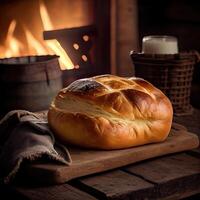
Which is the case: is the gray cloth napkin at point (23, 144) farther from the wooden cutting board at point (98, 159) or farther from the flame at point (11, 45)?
the flame at point (11, 45)

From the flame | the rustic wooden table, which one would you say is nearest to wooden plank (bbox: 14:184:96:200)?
the rustic wooden table

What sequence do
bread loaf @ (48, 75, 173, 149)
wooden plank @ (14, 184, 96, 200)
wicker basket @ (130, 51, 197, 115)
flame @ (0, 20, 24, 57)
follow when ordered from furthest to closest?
1. flame @ (0, 20, 24, 57)
2. wicker basket @ (130, 51, 197, 115)
3. bread loaf @ (48, 75, 173, 149)
4. wooden plank @ (14, 184, 96, 200)

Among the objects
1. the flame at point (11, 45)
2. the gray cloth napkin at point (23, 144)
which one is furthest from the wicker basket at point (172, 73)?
the flame at point (11, 45)

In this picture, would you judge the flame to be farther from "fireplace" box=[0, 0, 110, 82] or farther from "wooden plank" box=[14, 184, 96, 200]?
"wooden plank" box=[14, 184, 96, 200]

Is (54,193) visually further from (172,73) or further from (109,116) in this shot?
(172,73)

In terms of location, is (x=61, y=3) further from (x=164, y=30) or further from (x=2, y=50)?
(x=164, y=30)

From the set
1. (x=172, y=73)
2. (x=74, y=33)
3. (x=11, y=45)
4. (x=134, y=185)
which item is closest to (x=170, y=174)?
(x=134, y=185)
